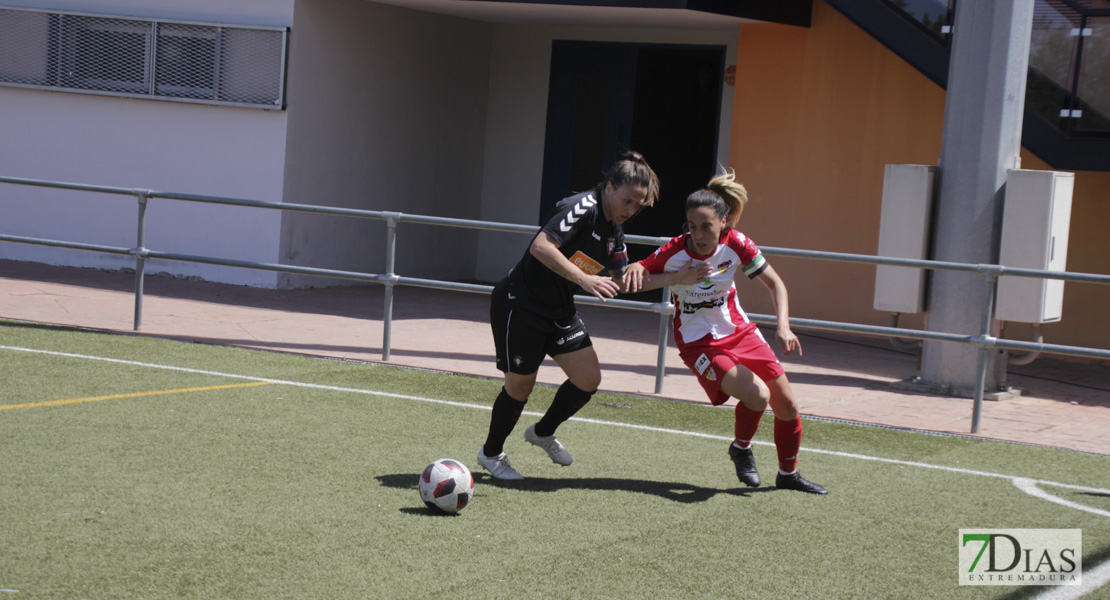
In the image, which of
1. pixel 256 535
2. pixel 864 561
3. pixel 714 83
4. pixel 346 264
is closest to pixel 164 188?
pixel 346 264

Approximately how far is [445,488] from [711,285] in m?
1.60

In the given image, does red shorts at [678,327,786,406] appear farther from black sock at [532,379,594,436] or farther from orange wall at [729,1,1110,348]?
orange wall at [729,1,1110,348]

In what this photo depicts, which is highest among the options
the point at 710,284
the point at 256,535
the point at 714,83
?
the point at 714,83

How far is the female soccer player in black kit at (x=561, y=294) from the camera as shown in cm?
537

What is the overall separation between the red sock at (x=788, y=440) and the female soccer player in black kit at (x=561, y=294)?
90 cm

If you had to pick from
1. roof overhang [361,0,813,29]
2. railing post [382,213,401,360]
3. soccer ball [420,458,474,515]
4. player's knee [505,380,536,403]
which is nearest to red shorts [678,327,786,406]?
player's knee [505,380,536,403]

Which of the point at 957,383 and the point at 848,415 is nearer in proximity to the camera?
the point at 848,415

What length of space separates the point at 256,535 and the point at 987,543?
9.77ft

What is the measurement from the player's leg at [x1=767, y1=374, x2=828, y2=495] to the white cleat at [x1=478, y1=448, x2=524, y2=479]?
1.25 meters

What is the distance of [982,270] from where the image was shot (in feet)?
25.1

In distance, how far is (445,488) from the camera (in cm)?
504

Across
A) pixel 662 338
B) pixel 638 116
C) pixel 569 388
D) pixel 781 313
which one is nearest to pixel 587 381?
pixel 569 388

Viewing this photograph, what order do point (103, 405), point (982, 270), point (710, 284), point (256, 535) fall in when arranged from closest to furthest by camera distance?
1. point (256, 535)
2. point (710, 284)
3. point (103, 405)
4. point (982, 270)

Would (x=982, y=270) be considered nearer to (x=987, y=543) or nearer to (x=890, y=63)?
(x=987, y=543)
